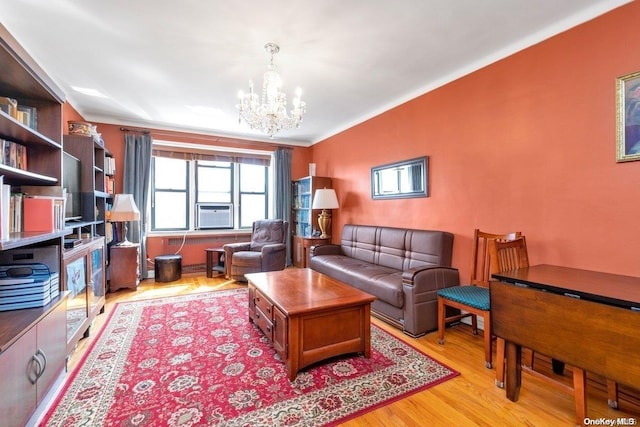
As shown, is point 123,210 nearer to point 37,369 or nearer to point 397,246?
point 37,369

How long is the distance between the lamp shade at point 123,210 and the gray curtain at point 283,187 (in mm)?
2429

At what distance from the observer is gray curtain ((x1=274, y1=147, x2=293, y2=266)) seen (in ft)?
18.5

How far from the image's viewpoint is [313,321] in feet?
6.53

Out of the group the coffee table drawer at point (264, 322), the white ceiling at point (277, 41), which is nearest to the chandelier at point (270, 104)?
A: the white ceiling at point (277, 41)

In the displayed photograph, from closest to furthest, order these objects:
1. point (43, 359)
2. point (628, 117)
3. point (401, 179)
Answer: point (43, 359) < point (628, 117) < point (401, 179)

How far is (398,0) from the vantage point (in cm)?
194

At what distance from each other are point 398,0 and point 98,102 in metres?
3.96

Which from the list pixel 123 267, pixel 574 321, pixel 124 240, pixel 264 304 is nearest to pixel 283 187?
pixel 124 240

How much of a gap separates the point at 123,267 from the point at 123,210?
0.80m

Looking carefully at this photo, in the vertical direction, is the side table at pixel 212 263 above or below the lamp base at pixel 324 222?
below

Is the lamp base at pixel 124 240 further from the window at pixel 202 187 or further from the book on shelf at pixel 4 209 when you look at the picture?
the book on shelf at pixel 4 209

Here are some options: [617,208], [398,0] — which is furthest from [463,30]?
[617,208]

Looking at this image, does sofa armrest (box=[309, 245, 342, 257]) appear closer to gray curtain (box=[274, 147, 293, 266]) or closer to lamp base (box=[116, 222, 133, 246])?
gray curtain (box=[274, 147, 293, 266])

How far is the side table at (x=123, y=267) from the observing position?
392cm
